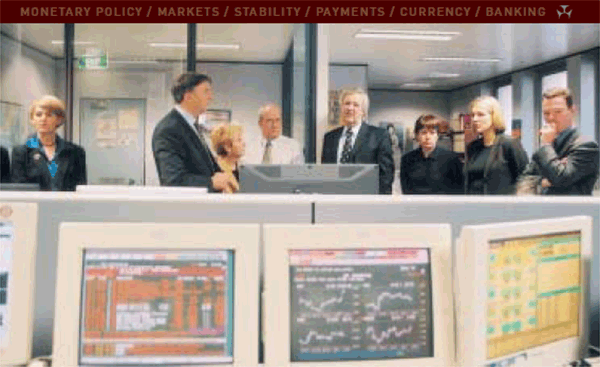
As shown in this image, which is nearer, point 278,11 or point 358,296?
point 358,296

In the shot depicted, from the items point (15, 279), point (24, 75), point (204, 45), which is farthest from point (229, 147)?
point (204, 45)

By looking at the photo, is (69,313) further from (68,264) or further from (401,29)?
(401,29)

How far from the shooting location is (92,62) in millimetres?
5363

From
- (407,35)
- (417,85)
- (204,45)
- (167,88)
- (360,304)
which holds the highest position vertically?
(417,85)

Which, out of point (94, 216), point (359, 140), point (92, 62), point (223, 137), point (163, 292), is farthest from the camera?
point (92, 62)

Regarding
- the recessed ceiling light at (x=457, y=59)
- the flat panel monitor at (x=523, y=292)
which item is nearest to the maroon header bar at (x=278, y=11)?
the recessed ceiling light at (x=457, y=59)

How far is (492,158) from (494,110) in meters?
0.25

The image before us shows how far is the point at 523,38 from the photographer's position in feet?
22.3

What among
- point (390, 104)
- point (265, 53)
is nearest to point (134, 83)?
point (265, 53)

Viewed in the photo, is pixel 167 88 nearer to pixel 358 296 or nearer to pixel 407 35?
pixel 407 35

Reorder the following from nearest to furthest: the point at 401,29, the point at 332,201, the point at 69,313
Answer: the point at 69,313 < the point at 332,201 < the point at 401,29

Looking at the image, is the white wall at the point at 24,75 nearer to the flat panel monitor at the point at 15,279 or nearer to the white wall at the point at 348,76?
the white wall at the point at 348,76

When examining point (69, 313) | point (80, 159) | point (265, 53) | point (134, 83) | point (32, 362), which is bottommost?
point (32, 362)

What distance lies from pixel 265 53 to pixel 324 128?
10.9ft
